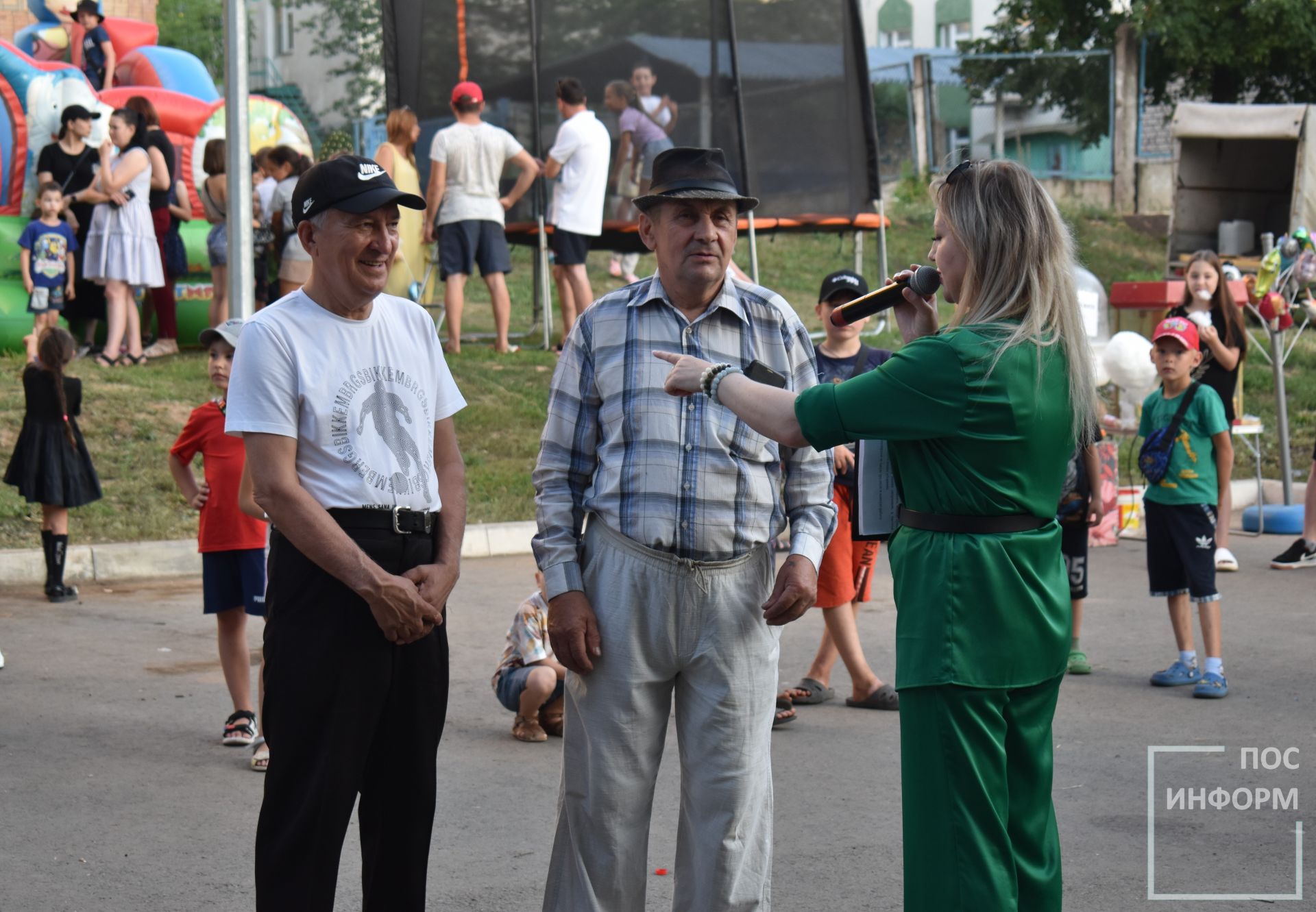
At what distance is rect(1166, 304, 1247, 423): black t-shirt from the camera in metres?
9.97

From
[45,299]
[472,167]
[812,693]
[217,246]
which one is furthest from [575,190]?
[812,693]

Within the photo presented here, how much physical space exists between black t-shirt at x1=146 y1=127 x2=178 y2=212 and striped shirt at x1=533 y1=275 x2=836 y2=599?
11179mm

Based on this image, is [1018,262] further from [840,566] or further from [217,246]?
[217,246]

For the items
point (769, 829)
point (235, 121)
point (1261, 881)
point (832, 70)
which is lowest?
point (1261, 881)

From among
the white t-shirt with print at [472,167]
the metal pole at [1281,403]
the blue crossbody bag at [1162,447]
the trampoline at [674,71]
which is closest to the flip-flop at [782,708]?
the blue crossbody bag at [1162,447]

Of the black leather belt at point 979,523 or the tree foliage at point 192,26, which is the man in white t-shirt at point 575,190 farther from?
the tree foliage at point 192,26

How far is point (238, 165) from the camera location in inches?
379

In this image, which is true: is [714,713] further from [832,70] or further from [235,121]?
[832,70]

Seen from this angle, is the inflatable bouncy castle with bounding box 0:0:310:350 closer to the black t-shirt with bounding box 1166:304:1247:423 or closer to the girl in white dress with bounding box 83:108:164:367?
the girl in white dress with bounding box 83:108:164:367

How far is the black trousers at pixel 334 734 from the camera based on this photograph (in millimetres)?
3617

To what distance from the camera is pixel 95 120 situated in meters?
14.8

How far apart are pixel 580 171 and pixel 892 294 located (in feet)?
34.8

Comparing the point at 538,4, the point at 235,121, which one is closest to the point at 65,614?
the point at 235,121

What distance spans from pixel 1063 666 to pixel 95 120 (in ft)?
44.3
